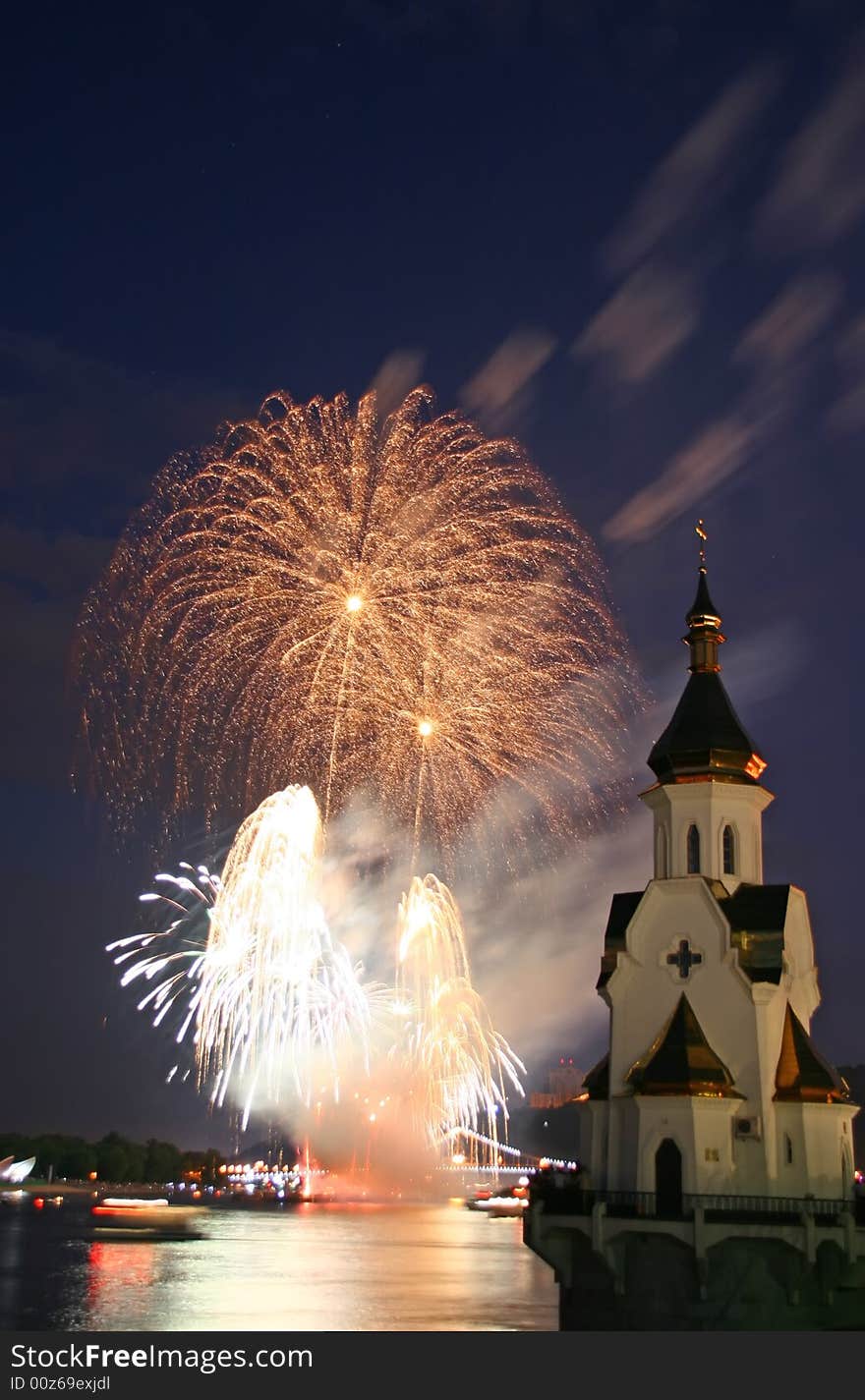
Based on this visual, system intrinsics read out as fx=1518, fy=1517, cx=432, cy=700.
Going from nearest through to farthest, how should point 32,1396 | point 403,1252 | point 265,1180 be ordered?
point 32,1396 → point 403,1252 → point 265,1180

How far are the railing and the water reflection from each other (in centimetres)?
1297

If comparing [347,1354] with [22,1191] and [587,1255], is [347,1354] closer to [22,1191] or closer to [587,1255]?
[587,1255]

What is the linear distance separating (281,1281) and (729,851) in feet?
108

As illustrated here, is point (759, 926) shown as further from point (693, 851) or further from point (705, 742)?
point (705, 742)

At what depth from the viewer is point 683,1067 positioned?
3203 cm

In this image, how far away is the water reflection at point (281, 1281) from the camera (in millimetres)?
46000

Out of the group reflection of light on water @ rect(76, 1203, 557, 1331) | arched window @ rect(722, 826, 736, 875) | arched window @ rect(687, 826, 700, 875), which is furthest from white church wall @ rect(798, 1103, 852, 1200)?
reflection of light on water @ rect(76, 1203, 557, 1331)

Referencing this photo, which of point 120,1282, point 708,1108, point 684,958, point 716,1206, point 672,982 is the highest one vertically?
point 684,958

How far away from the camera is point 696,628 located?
3797cm

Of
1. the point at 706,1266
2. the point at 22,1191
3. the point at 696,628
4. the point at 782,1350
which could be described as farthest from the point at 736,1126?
the point at 22,1191

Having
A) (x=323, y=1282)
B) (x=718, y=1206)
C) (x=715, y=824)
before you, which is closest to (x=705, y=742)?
(x=715, y=824)

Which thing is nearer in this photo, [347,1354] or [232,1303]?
[347,1354]

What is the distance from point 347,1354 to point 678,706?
1676 cm

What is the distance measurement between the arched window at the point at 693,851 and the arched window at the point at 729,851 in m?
0.63
